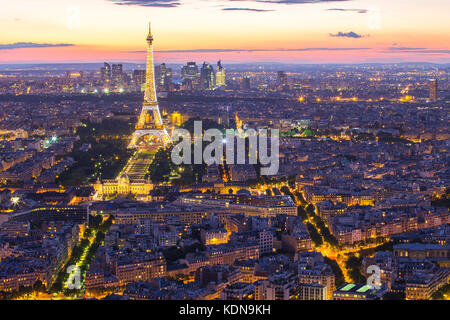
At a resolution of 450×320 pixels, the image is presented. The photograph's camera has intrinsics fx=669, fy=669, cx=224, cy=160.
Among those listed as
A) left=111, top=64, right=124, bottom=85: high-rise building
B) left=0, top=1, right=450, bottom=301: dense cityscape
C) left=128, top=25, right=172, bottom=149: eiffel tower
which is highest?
left=111, top=64, right=124, bottom=85: high-rise building

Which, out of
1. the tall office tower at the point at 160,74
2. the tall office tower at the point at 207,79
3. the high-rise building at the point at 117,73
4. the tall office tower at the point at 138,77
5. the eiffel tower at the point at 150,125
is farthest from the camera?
the tall office tower at the point at 207,79

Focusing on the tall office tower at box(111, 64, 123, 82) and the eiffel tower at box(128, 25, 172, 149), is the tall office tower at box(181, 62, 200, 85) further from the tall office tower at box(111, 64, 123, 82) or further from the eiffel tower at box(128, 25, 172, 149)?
the eiffel tower at box(128, 25, 172, 149)


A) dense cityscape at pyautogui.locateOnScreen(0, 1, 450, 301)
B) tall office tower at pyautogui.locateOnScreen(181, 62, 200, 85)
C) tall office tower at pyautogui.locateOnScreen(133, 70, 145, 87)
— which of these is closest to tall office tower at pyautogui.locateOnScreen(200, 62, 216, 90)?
tall office tower at pyautogui.locateOnScreen(181, 62, 200, 85)

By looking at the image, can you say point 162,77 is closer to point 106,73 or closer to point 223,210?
point 106,73

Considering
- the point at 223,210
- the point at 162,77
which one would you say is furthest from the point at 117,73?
the point at 223,210

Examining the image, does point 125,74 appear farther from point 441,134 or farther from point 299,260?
point 299,260

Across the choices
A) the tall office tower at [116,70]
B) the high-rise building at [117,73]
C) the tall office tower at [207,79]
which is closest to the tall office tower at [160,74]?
the high-rise building at [117,73]

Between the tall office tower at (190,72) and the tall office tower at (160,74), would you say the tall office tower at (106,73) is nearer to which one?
the tall office tower at (160,74)
